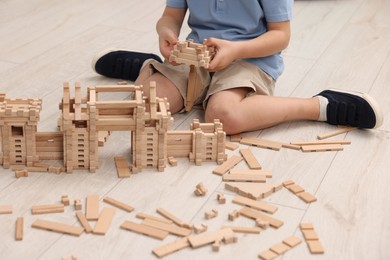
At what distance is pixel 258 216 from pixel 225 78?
450 mm

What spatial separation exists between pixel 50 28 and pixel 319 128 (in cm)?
99

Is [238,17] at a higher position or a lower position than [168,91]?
higher

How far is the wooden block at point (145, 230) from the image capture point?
3.70 ft

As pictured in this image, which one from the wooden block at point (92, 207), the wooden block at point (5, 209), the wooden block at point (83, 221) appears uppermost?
the wooden block at point (92, 207)

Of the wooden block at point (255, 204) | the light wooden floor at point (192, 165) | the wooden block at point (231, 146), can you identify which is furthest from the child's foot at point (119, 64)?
the wooden block at point (255, 204)

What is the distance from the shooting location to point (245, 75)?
155cm

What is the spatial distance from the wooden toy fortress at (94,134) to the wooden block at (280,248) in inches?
11.8

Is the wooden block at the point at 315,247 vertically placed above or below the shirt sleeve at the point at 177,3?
below

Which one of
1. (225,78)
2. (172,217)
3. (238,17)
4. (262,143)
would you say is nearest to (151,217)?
(172,217)

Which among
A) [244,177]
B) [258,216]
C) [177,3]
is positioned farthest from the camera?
[177,3]

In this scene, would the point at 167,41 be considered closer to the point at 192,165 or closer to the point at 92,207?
the point at 192,165

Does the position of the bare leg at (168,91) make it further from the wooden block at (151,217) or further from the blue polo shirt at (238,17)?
the wooden block at (151,217)

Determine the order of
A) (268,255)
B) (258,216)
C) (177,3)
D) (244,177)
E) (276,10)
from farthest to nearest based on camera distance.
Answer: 1. (177,3)
2. (276,10)
3. (244,177)
4. (258,216)
5. (268,255)

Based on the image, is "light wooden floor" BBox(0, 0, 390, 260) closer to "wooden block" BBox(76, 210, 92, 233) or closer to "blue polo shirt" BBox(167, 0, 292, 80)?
"wooden block" BBox(76, 210, 92, 233)
